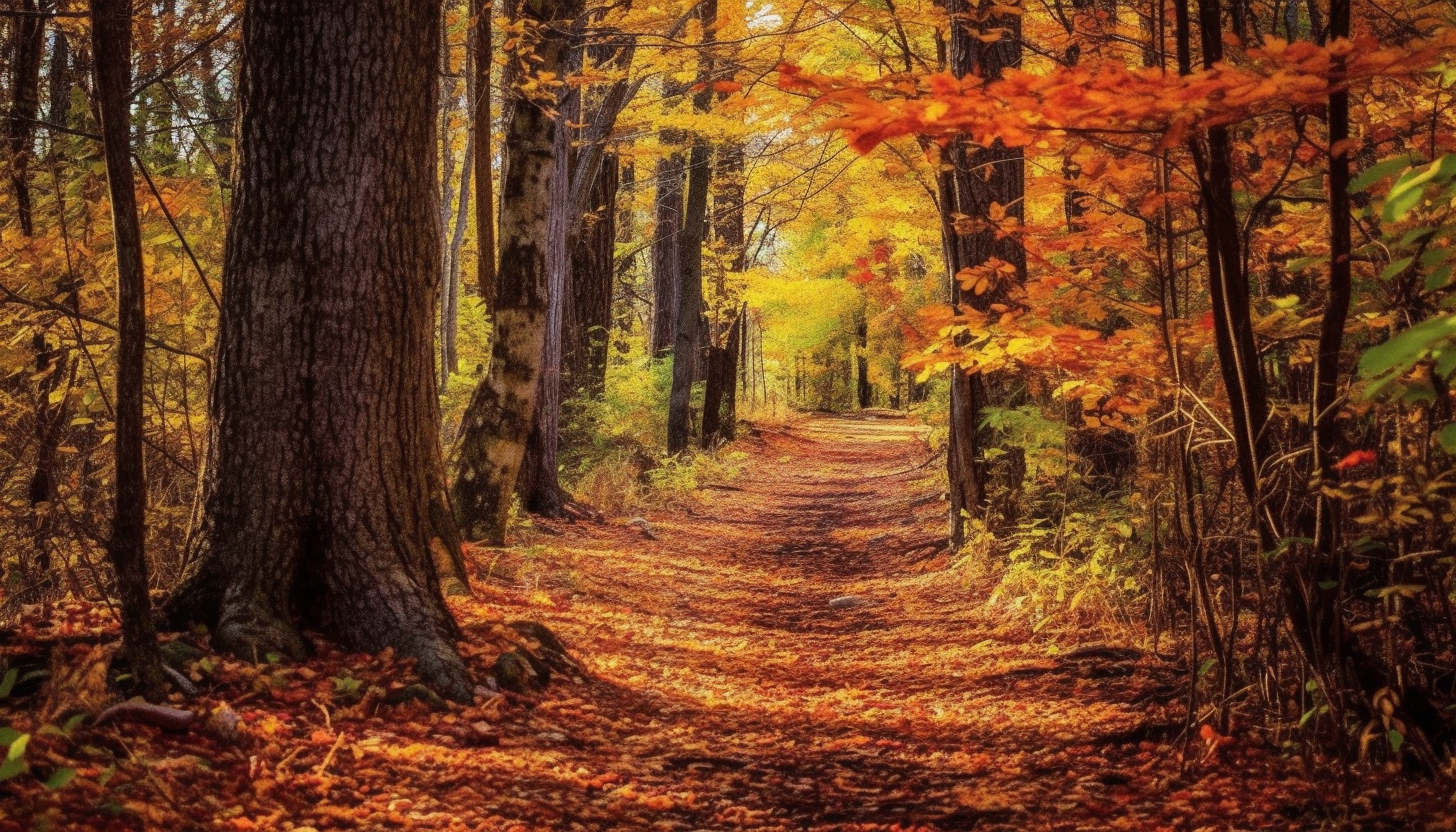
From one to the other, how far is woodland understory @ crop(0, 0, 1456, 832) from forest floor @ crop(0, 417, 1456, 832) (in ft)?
0.08

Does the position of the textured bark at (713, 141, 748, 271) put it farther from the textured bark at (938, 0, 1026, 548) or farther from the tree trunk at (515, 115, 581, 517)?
the textured bark at (938, 0, 1026, 548)

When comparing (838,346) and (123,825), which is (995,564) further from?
(838,346)

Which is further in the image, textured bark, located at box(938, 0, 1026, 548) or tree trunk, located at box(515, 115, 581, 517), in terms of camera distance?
tree trunk, located at box(515, 115, 581, 517)

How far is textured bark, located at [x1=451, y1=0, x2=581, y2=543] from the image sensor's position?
25.6 ft

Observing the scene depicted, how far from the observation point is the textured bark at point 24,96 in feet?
19.7

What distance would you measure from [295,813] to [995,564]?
5864 millimetres

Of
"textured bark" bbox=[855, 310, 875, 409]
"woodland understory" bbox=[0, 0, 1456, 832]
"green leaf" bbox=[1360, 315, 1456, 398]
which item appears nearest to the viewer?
"green leaf" bbox=[1360, 315, 1456, 398]

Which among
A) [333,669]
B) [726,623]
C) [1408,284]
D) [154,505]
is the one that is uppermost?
[1408,284]

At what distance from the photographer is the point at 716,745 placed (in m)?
4.44

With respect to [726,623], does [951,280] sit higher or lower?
higher

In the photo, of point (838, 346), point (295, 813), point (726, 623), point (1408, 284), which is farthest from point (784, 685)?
point (838, 346)

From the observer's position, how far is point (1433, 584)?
3396 millimetres

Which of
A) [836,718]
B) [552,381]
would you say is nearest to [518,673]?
[836,718]

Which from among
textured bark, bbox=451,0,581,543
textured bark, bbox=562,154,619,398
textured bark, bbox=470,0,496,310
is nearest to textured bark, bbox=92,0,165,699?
textured bark, bbox=451,0,581,543
